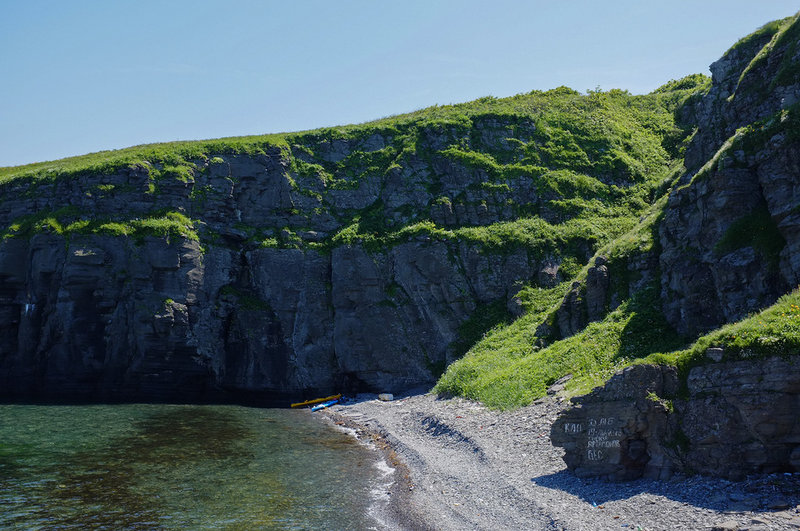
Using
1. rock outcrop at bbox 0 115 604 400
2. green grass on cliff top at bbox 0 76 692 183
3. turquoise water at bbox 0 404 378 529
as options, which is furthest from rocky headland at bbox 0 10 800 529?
turquoise water at bbox 0 404 378 529

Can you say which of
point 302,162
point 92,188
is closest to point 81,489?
point 92,188

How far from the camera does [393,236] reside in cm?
4825

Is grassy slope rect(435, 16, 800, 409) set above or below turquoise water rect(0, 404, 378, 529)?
above

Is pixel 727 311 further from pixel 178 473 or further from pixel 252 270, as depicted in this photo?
pixel 252 270

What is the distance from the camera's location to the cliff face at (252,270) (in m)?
45.0

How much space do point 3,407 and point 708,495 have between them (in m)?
45.6

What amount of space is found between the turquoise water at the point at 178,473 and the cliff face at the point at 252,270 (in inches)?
367

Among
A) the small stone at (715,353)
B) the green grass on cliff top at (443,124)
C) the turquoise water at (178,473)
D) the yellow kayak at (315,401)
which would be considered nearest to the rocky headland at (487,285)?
the small stone at (715,353)

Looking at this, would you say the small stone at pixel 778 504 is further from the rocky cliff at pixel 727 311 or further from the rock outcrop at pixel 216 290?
the rock outcrop at pixel 216 290

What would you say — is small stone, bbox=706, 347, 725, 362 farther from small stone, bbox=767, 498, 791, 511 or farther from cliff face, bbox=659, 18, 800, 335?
cliff face, bbox=659, 18, 800, 335

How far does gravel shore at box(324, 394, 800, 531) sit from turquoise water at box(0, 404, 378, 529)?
2.00 m

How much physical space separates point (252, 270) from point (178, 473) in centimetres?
2720

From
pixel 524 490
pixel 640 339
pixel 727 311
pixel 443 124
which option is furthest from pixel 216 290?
pixel 727 311

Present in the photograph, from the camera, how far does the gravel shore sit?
45.1ft
